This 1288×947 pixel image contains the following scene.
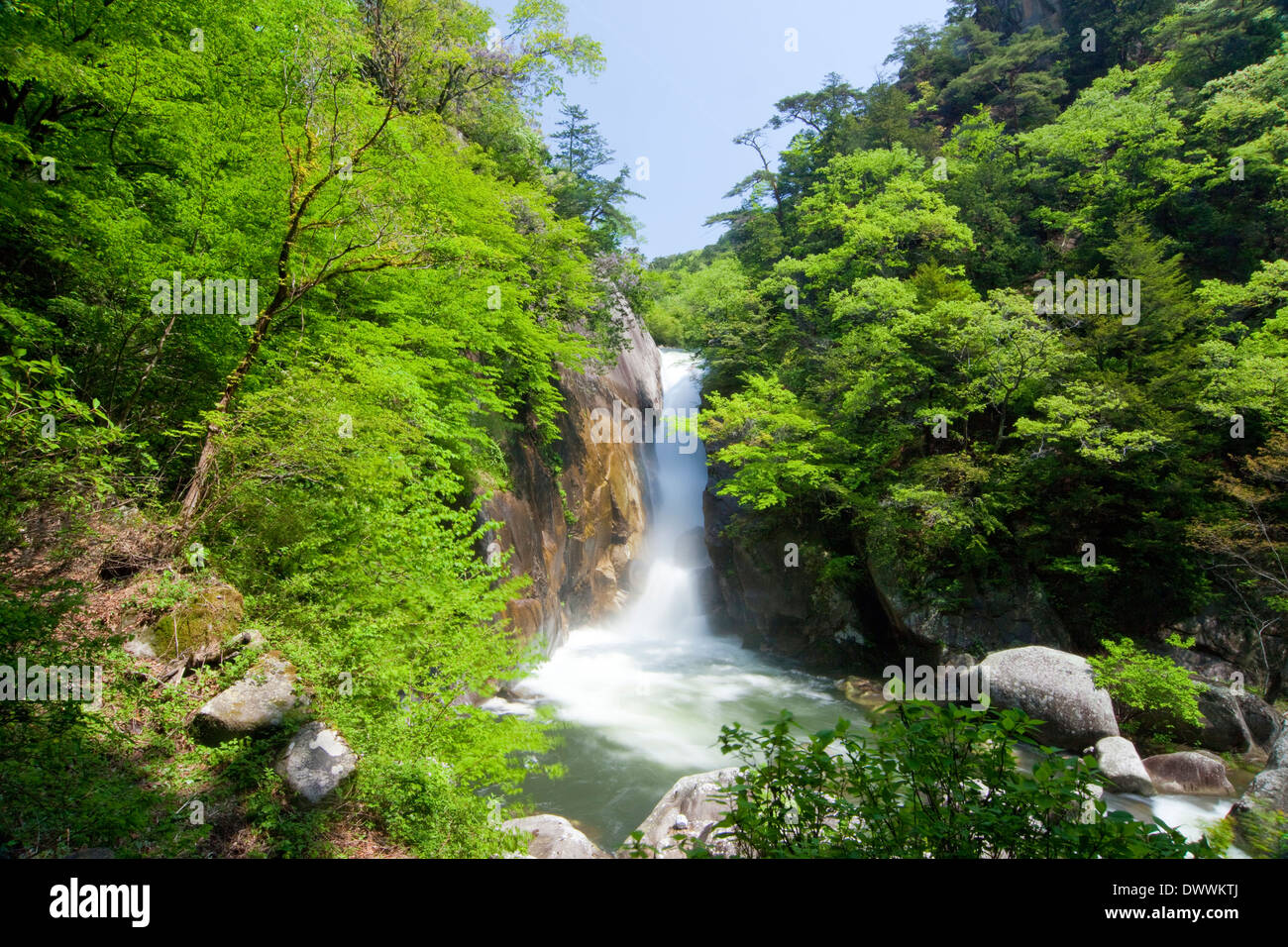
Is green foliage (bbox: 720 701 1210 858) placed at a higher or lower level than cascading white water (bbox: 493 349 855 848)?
higher

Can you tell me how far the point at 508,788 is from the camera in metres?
5.72

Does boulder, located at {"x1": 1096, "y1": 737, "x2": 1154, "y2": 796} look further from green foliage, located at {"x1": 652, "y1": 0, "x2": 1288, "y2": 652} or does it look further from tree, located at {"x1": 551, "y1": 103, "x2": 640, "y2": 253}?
tree, located at {"x1": 551, "y1": 103, "x2": 640, "y2": 253}

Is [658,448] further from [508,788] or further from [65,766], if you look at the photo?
[65,766]

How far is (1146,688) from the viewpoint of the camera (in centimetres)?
1076

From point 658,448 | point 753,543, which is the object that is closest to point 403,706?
point 753,543

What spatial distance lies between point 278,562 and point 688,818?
631cm

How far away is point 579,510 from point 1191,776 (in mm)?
15538

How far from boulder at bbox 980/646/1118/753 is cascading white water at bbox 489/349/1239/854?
1232 mm

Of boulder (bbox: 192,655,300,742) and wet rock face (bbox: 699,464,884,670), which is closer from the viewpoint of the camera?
boulder (bbox: 192,655,300,742)

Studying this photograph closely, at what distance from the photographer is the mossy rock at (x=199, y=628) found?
5.60 m

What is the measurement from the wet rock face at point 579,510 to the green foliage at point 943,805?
9.88 meters

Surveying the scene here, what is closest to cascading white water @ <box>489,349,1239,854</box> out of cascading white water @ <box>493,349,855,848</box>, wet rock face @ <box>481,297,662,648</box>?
cascading white water @ <box>493,349,855,848</box>

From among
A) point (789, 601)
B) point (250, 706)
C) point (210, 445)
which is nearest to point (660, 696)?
point (789, 601)

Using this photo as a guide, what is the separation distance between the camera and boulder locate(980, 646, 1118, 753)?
1077 cm
